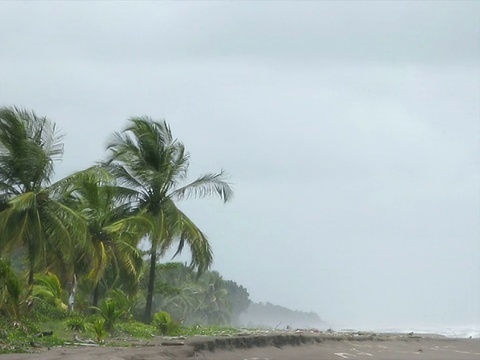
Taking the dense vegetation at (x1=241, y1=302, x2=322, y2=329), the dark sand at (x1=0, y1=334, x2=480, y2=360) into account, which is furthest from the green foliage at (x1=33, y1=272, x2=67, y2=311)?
the dense vegetation at (x1=241, y1=302, x2=322, y2=329)

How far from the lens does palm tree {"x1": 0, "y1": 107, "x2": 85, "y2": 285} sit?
1827 centimetres

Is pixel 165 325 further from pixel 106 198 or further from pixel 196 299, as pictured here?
pixel 196 299

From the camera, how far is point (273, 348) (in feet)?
56.8

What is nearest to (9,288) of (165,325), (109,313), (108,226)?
(109,313)

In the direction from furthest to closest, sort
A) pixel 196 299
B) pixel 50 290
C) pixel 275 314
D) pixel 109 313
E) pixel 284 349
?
pixel 275 314 < pixel 196 299 < pixel 50 290 < pixel 284 349 < pixel 109 313

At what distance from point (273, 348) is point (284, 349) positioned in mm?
491

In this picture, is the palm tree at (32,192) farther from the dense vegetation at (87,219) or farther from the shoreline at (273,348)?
the shoreline at (273,348)

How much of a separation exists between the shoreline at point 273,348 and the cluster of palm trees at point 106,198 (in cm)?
579

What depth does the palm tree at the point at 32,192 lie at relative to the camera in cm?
1827

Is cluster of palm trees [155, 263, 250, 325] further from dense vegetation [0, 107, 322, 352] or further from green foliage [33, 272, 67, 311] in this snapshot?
green foliage [33, 272, 67, 311]

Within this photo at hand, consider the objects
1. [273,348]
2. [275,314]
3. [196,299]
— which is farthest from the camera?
[275,314]

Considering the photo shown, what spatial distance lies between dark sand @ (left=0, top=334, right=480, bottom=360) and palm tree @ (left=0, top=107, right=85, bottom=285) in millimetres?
5427

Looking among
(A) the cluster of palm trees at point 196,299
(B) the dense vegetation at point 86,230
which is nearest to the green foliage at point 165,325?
(B) the dense vegetation at point 86,230

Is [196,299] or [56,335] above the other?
[196,299]
